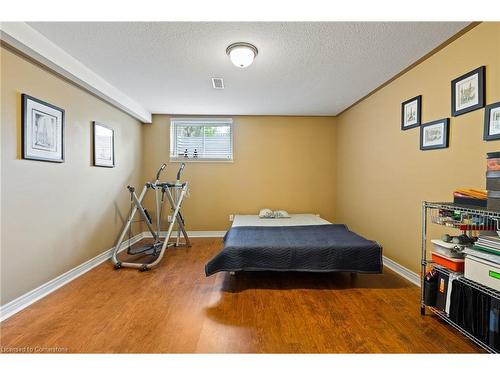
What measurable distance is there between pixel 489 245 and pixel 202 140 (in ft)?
13.6

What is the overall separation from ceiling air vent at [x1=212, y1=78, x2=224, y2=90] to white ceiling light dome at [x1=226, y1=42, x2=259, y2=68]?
71 centimetres

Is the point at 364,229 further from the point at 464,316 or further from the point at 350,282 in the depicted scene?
the point at 464,316

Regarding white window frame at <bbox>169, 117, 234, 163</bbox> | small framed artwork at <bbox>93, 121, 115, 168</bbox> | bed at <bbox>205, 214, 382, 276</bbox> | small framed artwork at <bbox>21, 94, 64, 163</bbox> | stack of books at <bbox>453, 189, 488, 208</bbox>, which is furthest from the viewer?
white window frame at <bbox>169, 117, 234, 163</bbox>

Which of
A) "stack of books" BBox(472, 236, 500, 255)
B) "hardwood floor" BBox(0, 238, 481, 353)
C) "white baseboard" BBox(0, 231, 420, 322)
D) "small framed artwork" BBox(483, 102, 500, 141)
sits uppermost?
"small framed artwork" BBox(483, 102, 500, 141)

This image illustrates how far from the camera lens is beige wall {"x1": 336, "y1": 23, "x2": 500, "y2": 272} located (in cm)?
185

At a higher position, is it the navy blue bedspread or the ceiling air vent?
the ceiling air vent

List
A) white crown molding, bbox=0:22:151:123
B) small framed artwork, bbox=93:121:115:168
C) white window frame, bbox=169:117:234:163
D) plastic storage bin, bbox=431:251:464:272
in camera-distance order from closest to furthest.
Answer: plastic storage bin, bbox=431:251:464:272 < white crown molding, bbox=0:22:151:123 < small framed artwork, bbox=93:121:115:168 < white window frame, bbox=169:117:234:163

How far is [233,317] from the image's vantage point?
191 centimetres

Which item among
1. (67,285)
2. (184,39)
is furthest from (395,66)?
(67,285)

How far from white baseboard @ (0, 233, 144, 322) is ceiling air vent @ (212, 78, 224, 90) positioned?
273 centimetres

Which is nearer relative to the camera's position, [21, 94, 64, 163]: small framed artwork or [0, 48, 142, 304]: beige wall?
[0, 48, 142, 304]: beige wall

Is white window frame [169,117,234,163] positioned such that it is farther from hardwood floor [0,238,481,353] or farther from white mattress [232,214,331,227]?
hardwood floor [0,238,481,353]

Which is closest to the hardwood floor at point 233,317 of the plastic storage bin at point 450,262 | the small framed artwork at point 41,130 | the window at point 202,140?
the plastic storage bin at point 450,262

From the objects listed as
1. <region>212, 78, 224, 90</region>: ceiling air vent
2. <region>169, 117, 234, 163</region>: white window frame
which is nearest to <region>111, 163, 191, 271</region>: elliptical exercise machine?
<region>169, 117, 234, 163</region>: white window frame
